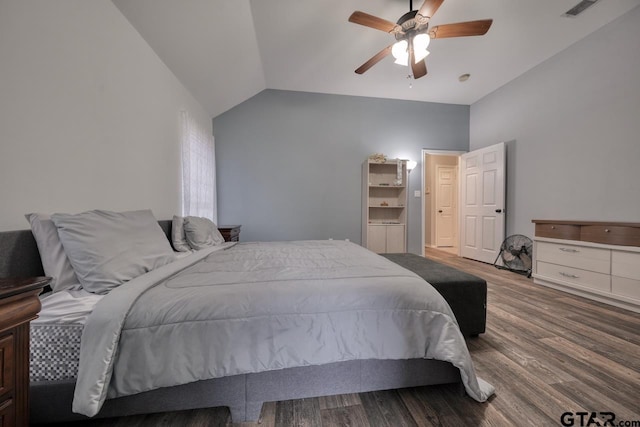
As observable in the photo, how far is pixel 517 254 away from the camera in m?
3.48

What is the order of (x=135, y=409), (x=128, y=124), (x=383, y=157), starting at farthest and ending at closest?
(x=383, y=157), (x=128, y=124), (x=135, y=409)

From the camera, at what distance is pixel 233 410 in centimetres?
105

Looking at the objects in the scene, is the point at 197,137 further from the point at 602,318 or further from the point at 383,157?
the point at 602,318

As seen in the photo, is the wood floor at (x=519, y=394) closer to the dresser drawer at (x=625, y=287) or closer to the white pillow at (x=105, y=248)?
the dresser drawer at (x=625, y=287)

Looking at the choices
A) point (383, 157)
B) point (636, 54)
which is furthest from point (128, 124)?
point (636, 54)

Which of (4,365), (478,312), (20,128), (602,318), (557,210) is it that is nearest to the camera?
(4,365)

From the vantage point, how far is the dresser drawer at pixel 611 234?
2117mm

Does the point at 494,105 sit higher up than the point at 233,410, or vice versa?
the point at 494,105

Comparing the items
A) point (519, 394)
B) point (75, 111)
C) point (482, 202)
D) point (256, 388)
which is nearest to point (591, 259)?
point (482, 202)

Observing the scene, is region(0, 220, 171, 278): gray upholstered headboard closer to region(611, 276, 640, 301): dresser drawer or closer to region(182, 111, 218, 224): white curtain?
region(182, 111, 218, 224): white curtain

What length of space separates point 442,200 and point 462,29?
475 cm

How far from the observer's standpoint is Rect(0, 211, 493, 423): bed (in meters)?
0.89

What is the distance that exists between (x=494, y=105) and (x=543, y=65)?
814 millimetres

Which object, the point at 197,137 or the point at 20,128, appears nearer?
the point at 20,128
